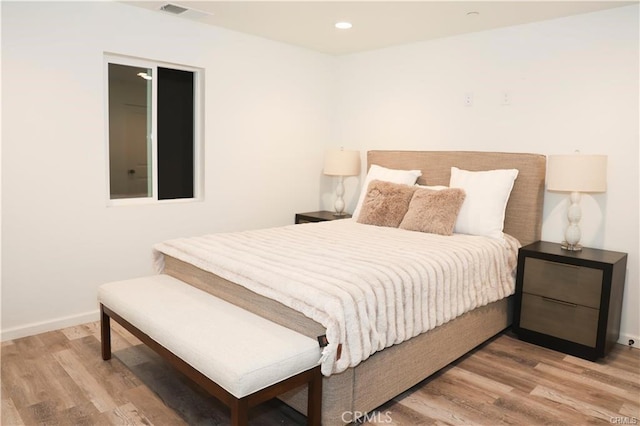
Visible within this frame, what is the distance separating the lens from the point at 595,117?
3.38 metres

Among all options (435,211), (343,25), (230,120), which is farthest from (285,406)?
(343,25)

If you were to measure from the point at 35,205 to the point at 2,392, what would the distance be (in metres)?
1.25

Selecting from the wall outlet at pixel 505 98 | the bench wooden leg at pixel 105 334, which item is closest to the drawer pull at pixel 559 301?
the wall outlet at pixel 505 98

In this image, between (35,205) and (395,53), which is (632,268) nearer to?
(395,53)

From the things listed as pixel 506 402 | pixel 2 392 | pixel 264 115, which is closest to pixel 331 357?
pixel 506 402

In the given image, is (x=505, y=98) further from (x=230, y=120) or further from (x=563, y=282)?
(x=230, y=120)

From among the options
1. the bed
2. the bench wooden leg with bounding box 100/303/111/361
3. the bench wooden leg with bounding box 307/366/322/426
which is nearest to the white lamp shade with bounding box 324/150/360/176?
the bed

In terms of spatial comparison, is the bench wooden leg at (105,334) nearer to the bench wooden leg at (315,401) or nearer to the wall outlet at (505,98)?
the bench wooden leg at (315,401)

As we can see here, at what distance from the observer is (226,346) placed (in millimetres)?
1955

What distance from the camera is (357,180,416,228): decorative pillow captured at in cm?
372

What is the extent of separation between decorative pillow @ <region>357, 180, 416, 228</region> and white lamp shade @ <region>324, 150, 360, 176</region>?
74cm

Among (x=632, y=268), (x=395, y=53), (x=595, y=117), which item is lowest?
(x=632, y=268)

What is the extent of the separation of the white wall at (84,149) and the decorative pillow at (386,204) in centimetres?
119

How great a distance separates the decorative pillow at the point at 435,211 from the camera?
344 centimetres
